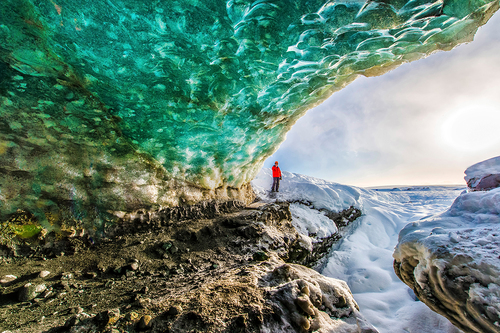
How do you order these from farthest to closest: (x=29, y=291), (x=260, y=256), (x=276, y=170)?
(x=276, y=170) < (x=260, y=256) < (x=29, y=291)

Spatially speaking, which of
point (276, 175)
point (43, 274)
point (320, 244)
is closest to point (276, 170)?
point (276, 175)

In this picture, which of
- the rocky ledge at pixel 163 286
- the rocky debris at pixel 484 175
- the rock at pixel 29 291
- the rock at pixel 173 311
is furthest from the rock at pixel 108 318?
the rocky debris at pixel 484 175

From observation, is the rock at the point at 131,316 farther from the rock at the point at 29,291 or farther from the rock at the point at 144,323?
the rock at the point at 29,291

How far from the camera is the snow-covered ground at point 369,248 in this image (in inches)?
139

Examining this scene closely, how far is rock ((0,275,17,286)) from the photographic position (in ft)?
7.27

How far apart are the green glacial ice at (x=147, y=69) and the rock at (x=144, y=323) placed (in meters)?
2.45

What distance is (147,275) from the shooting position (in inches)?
112

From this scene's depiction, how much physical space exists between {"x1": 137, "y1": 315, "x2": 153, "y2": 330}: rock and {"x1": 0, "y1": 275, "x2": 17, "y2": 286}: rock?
80.4 inches

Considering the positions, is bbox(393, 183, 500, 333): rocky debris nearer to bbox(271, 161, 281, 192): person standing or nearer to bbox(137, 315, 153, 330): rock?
bbox(137, 315, 153, 330): rock

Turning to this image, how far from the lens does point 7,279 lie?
2.28m

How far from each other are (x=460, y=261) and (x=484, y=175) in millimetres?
5935

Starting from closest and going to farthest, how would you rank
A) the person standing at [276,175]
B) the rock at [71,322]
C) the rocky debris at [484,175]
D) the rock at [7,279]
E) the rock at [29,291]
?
the rock at [71,322] → the rock at [29,291] → the rock at [7,279] → the rocky debris at [484,175] → the person standing at [276,175]

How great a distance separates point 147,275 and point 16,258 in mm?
1873

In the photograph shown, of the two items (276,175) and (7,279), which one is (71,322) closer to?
(7,279)
